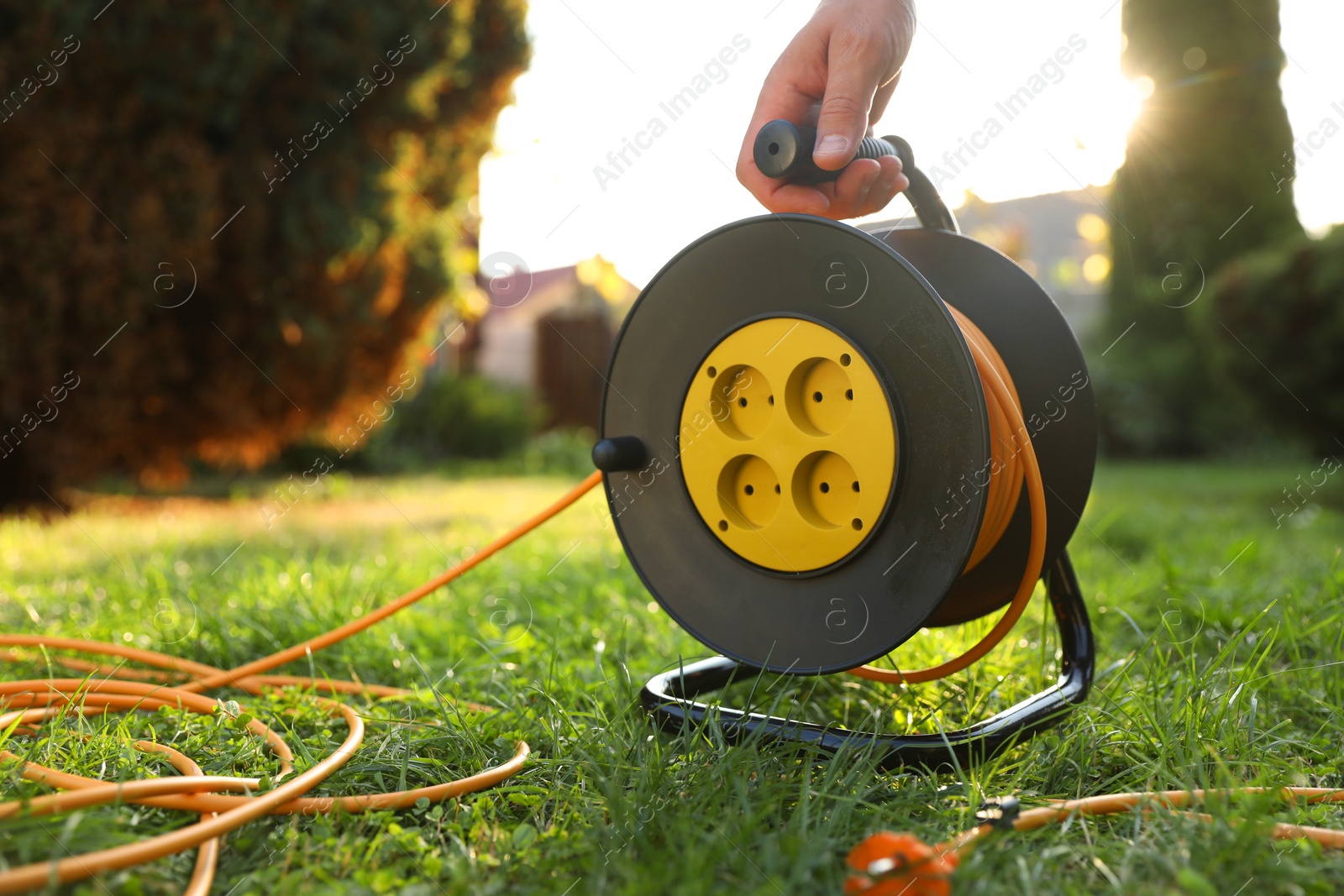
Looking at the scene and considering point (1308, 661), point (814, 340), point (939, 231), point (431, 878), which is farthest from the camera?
point (1308, 661)

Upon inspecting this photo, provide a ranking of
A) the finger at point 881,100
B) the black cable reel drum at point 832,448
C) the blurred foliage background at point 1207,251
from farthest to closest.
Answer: the blurred foliage background at point 1207,251 < the finger at point 881,100 < the black cable reel drum at point 832,448

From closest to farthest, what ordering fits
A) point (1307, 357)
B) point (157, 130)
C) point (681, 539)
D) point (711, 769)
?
point (711, 769), point (681, 539), point (157, 130), point (1307, 357)

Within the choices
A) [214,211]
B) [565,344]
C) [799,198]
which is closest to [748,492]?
[799,198]

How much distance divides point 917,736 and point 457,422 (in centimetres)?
814

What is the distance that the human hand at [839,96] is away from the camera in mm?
1549

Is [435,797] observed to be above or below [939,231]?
below

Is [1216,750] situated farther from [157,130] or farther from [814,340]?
[157,130]

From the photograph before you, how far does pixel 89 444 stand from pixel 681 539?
4215 mm

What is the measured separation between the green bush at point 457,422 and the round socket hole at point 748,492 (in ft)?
24.6

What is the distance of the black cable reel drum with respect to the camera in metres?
1.28

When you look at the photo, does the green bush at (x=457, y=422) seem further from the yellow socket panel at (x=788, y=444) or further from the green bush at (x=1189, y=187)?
the yellow socket panel at (x=788, y=444)

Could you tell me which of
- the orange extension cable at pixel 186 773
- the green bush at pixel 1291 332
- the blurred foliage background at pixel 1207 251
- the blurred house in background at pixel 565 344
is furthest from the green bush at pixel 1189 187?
the orange extension cable at pixel 186 773

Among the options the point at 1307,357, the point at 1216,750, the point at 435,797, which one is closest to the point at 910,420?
the point at 1216,750

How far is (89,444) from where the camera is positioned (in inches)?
178
